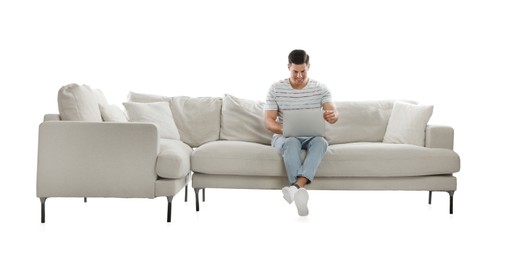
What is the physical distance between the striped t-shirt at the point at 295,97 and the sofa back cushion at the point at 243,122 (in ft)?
1.23

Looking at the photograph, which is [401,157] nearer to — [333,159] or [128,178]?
[333,159]

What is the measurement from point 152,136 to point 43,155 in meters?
0.70

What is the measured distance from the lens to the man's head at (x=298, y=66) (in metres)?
4.82

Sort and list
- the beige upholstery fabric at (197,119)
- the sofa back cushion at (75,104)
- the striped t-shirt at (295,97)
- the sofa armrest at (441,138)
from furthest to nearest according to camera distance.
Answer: the beige upholstery fabric at (197,119) → the striped t-shirt at (295,97) → the sofa armrest at (441,138) → the sofa back cushion at (75,104)

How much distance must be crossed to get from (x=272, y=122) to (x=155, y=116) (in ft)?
3.24

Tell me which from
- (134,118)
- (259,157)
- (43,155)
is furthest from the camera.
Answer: (134,118)

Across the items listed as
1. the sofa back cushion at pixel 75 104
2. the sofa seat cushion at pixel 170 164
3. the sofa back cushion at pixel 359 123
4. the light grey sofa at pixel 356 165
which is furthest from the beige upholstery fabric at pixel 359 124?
the sofa back cushion at pixel 75 104

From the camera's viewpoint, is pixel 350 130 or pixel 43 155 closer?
pixel 43 155

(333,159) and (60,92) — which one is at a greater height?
(60,92)

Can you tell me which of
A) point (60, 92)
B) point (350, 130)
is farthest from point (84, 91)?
point (350, 130)

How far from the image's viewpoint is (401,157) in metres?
4.68

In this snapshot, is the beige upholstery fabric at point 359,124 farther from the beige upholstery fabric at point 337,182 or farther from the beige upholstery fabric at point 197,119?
the beige upholstery fabric at point 197,119

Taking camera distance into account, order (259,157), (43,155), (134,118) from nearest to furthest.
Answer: (43,155)
(259,157)
(134,118)

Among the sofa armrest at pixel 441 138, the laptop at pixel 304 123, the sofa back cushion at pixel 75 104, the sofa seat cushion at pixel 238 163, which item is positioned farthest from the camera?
the sofa armrest at pixel 441 138
